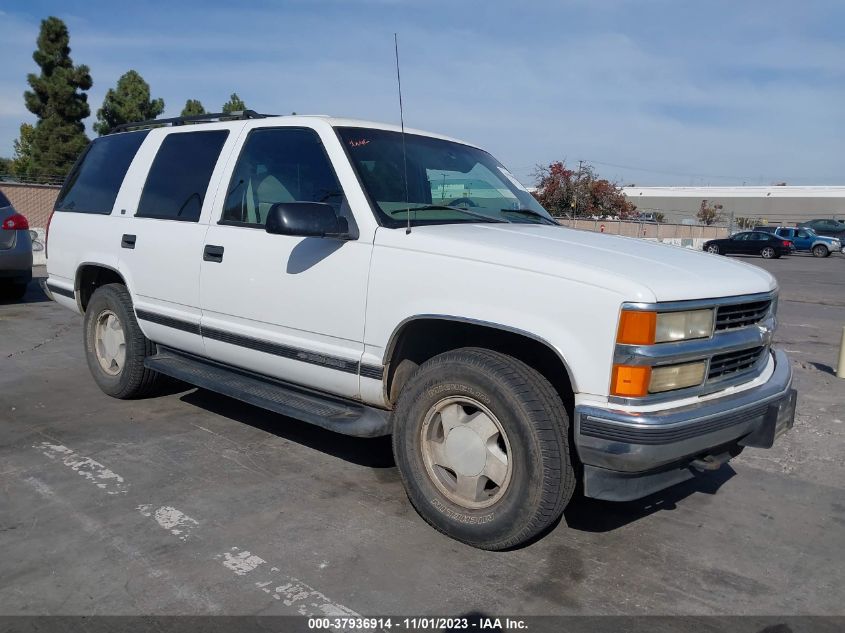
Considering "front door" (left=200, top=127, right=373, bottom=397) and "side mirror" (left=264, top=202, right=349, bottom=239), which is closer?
"side mirror" (left=264, top=202, right=349, bottom=239)

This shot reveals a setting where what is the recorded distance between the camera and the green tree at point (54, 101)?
28500mm

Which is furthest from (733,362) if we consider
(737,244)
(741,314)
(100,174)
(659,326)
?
(737,244)

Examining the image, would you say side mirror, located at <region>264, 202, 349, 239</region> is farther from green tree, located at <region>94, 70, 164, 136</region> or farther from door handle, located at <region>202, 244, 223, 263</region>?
green tree, located at <region>94, 70, 164, 136</region>

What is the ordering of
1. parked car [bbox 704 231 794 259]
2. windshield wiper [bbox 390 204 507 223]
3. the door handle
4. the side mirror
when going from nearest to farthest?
1. the side mirror
2. windshield wiper [bbox 390 204 507 223]
3. the door handle
4. parked car [bbox 704 231 794 259]

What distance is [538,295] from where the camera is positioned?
315 centimetres

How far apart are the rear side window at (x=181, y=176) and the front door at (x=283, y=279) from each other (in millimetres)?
302

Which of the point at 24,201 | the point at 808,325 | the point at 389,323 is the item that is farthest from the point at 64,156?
the point at 389,323

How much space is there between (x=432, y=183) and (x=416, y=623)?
2490mm

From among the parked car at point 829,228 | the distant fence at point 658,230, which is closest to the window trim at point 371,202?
the distant fence at point 658,230

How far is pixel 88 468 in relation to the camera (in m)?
4.34

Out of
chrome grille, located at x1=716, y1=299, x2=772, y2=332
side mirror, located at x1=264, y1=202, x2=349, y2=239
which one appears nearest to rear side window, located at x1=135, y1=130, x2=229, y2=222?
side mirror, located at x1=264, y1=202, x2=349, y2=239

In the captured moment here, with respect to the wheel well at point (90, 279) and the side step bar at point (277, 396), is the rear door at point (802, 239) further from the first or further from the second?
the side step bar at point (277, 396)

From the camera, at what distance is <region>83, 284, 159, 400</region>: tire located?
5418 mm

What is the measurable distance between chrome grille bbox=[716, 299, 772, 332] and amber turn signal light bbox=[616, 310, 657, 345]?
51 cm
